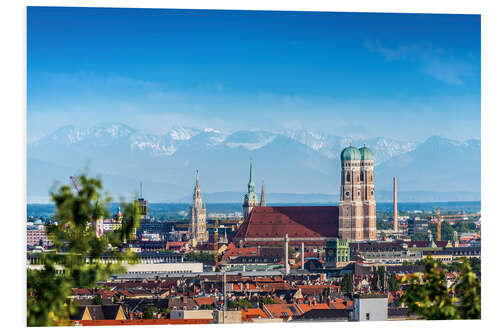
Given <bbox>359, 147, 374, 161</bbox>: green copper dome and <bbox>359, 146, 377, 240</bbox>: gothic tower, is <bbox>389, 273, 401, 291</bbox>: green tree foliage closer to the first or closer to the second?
<bbox>359, 147, 374, 161</bbox>: green copper dome

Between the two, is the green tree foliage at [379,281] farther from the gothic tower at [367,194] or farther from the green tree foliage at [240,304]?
the gothic tower at [367,194]

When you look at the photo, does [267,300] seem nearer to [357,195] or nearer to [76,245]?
[76,245]

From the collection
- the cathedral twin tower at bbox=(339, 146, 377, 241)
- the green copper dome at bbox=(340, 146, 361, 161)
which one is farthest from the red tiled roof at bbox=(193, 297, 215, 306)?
the green copper dome at bbox=(340, 146, 361, 161)

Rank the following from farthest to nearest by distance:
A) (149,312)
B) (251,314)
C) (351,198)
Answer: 1. (351,198)
2. (149,312)
3. (251,314)

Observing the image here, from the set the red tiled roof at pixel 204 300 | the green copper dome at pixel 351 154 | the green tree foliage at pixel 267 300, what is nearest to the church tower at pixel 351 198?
the green copper dome at pixel 351 154

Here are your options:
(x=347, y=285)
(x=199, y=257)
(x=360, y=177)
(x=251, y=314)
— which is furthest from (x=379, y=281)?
(x=360, y=177)

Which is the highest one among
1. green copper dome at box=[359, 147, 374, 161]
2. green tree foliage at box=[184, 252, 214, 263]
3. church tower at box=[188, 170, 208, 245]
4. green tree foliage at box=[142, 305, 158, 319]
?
green copper dome at box=[359, 147, 374, 161]
